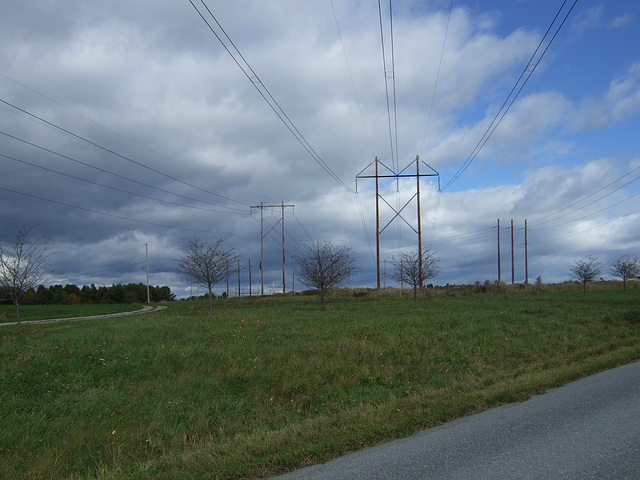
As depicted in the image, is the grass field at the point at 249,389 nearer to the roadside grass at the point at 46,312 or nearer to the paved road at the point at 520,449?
the paved road at the point at 520,449

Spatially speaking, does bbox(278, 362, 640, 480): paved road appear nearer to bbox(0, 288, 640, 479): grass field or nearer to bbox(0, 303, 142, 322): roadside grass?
bbox(0, 288, 640, 479): grass field

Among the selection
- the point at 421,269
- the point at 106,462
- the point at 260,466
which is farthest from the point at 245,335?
the point at 421,269

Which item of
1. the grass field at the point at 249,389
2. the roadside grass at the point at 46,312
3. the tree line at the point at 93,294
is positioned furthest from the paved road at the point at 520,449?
the tree line at the point at 93,294

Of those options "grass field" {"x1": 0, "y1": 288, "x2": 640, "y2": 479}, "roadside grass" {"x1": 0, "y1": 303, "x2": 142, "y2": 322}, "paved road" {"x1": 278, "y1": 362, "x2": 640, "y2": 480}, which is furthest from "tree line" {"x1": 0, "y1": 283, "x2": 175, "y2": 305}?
"paved road" {"x1": 278, "y1": 362, "x2": 640, "y2": 480}

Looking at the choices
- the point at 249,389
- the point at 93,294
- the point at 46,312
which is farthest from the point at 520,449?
the point at 93,294

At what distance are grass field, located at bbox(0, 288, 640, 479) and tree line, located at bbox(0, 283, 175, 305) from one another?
300 feet

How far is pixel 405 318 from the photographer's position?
2248 centimetres

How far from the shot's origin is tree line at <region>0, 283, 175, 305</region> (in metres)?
101

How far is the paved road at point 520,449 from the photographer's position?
491 cm

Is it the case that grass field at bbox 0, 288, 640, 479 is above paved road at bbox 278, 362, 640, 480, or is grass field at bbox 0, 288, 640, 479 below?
below

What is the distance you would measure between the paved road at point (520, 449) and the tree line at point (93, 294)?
101 meters

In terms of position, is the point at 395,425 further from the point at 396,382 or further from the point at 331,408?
the point at 396,382

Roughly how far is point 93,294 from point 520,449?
12046 centimetres

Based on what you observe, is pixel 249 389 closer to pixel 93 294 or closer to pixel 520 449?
pixel 520 449
